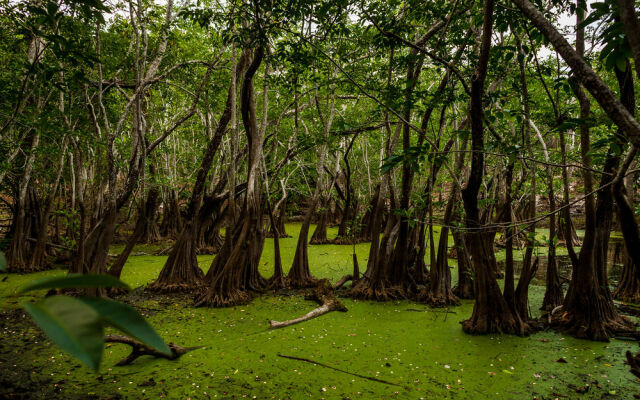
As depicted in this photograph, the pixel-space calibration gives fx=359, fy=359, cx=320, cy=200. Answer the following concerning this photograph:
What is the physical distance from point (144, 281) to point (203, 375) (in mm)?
3743

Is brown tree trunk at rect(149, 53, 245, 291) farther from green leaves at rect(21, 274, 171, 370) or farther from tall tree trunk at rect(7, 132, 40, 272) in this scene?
green leaves at rect(21, 274, 171, 370)

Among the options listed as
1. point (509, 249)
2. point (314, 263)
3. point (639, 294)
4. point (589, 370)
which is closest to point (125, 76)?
point (314, 263)

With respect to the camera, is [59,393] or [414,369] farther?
[414,369]

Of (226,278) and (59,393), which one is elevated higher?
(226,278)

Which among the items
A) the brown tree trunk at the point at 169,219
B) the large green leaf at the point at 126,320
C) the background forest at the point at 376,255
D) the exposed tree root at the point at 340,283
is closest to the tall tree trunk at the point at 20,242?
the background forest at the point at 376,255

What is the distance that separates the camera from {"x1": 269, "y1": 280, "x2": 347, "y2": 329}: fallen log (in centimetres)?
390

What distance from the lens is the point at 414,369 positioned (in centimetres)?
289

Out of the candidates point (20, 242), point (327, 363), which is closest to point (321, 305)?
point (327, 363)

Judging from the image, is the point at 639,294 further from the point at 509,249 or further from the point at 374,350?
the point at 374,350

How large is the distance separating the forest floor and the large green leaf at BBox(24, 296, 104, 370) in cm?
244

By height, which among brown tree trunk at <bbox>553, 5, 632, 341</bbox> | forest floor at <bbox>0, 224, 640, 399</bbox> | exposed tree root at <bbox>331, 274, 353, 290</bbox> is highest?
brown tree trunk at <bbox>553, 5, 632, 341</bbox>

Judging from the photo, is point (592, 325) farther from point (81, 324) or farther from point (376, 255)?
point (81, 324)

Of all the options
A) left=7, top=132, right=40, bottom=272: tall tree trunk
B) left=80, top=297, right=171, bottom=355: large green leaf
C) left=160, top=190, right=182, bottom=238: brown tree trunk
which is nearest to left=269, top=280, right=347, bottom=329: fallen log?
left=80, top=297, right=171, bottom=355: large green leaf

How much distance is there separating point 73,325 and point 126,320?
0.04m
